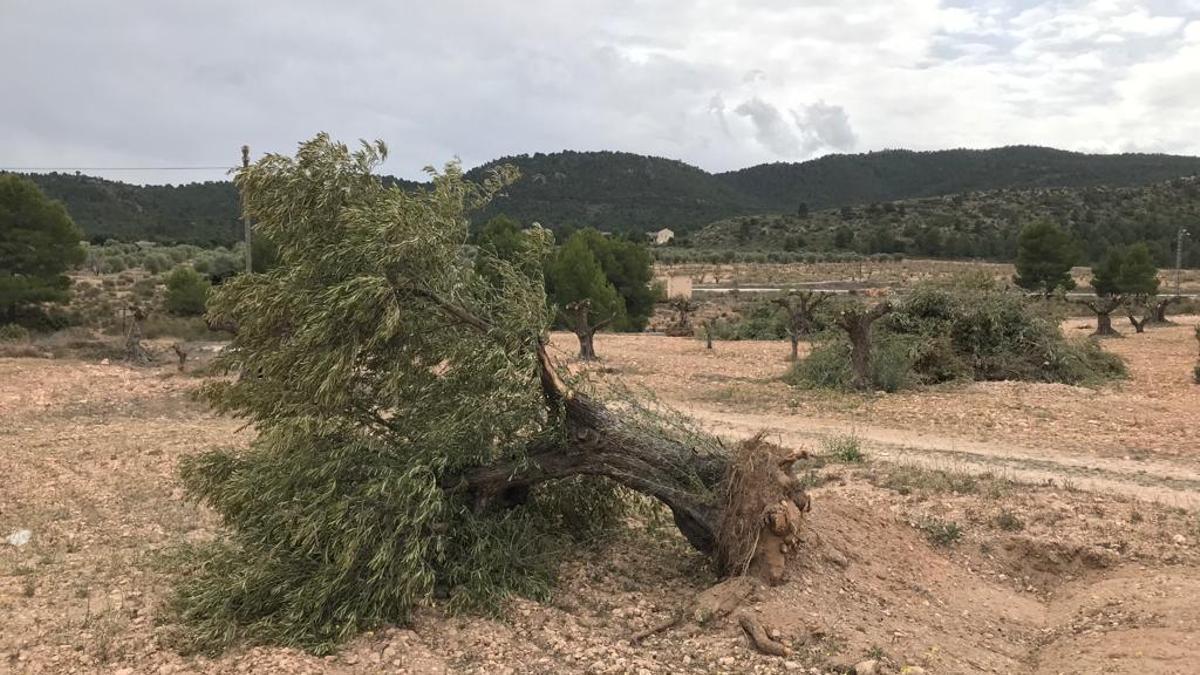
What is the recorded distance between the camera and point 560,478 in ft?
20.1

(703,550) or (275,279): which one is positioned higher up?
(275,279)

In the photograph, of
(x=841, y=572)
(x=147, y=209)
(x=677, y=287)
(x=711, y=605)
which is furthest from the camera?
(x=147, y=209)

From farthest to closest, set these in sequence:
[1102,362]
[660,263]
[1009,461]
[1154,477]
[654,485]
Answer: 1. [660,263]
2. [1102,362]
3. [1009,461]
4. [1154,477]
5. [654,485]

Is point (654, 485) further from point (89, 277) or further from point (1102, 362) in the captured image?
point (89, 277)

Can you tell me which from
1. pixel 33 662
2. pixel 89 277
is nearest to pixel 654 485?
pixel 33 662

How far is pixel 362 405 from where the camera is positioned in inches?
228

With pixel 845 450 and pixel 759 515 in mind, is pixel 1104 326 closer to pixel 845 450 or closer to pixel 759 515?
pixel 845 450

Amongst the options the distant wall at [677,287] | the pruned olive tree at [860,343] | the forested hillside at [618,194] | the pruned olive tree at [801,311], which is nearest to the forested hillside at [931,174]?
the forested hillside at [618,194]

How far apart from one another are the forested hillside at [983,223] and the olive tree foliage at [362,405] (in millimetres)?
65195

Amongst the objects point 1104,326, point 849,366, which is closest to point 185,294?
point 849,366

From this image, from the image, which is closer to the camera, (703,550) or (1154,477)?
(703,550)

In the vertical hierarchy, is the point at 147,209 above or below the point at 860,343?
above

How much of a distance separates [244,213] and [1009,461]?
8.55 metres

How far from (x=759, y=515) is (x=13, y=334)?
84.1 feet
